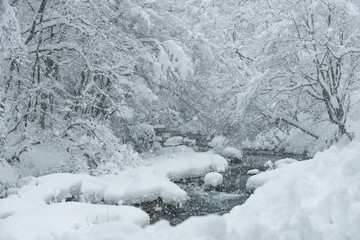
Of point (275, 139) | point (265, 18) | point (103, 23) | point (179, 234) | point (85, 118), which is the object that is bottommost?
point (275, 139)

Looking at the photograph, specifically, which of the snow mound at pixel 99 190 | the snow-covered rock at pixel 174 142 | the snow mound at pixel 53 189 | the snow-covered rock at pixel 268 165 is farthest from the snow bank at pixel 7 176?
the snow-covered rock at pixel 174 142

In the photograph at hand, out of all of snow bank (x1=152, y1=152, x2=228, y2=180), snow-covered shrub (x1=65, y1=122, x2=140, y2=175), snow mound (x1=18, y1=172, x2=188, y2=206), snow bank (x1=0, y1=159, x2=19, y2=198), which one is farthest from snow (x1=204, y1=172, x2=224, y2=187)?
snow bank (x1=0, y1=159, x2=19, y2=198)

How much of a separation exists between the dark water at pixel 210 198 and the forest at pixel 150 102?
7cm

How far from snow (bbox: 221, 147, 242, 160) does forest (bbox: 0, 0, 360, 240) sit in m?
0.05

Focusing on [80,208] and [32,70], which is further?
[32,70]

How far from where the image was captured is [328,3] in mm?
13203

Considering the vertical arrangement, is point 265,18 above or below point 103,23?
above

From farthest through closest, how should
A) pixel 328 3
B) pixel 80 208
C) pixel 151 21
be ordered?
pixel 151 21
pixel 328 3
pixel 80 208

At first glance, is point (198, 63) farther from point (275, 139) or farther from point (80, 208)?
point (80, 208)

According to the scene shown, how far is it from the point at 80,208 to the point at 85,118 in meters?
6.16

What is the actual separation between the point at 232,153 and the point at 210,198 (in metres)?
5.78

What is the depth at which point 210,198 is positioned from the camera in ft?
31.7

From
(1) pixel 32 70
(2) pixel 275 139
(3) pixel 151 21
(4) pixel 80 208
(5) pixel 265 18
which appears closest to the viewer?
(4) pixel 80 208

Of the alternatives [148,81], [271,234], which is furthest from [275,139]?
[271,234]
